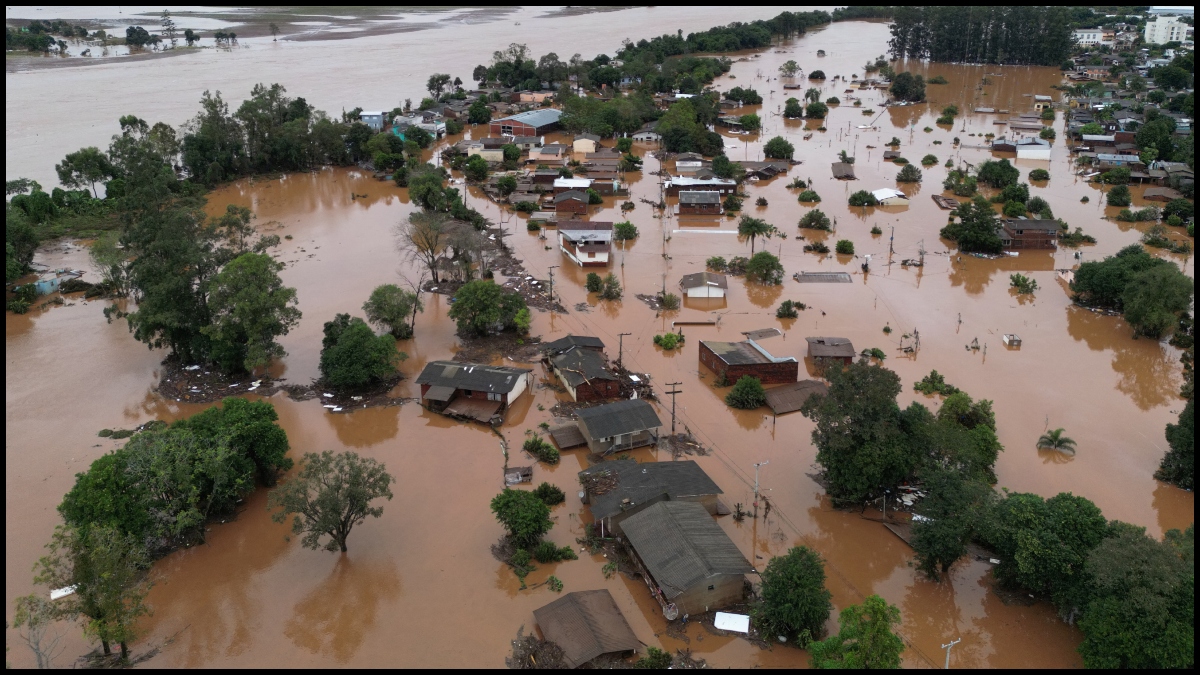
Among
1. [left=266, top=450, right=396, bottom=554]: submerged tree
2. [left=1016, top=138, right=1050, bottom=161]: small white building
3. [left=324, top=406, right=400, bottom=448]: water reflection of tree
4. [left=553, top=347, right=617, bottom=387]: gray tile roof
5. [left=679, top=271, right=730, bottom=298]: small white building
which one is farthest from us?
[left=1016, top=138, right=1050, bottom=161]: small white building

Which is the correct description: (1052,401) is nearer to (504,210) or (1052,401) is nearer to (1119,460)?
(1119,460)

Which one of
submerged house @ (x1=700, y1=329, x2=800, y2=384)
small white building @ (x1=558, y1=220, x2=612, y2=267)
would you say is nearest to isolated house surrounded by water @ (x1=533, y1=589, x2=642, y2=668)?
submerged house @ (x1=700, y1=329, x2=800, y2=384)

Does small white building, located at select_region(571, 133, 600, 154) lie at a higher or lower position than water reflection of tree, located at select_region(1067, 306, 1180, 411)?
higher

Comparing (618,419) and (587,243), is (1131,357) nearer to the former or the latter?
(618,419)

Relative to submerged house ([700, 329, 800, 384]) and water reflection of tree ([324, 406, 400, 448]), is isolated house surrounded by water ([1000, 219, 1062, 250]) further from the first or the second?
→ water reflection of tree ([324, 406, 400, 448])

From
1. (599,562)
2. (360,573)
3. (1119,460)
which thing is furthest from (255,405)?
(1119,460)

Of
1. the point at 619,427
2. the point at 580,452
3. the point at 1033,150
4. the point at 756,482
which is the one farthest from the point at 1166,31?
the point at 580,452

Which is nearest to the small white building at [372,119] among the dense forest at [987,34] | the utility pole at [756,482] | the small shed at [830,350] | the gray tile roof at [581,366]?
the gray tile roof at [581,366]
